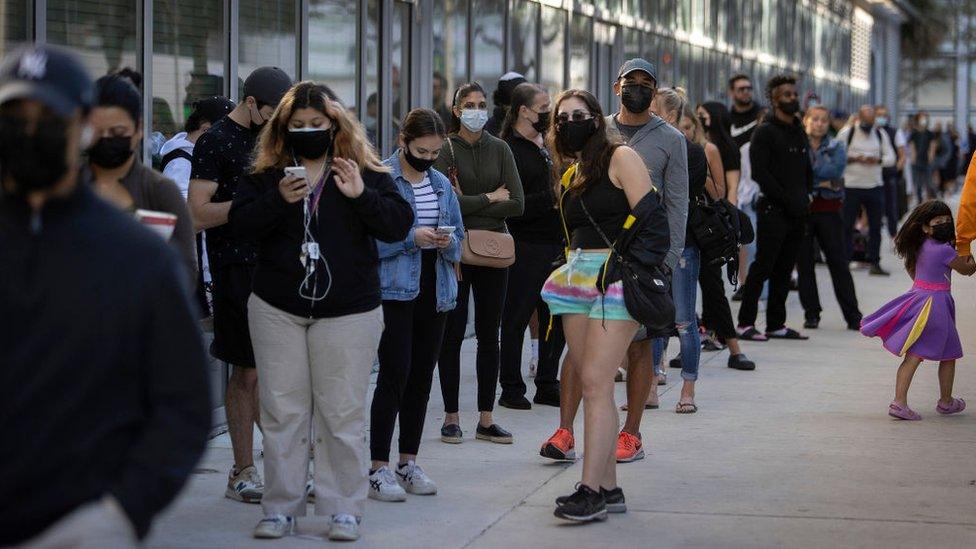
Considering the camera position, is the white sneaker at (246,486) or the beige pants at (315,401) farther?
the white sneaker at (246,486)

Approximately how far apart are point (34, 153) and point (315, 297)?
3196 millimetres

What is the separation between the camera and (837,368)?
37.3 feet

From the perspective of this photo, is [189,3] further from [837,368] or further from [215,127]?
[837,368]

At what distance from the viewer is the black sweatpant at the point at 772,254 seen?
1251 centimetres

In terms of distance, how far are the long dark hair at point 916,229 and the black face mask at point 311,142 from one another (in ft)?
14.7

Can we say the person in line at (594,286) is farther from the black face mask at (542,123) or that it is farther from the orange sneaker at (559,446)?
the black face mask at (542,123)

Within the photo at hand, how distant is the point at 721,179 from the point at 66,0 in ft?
14.4

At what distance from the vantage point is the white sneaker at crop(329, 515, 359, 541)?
6000 millimetres

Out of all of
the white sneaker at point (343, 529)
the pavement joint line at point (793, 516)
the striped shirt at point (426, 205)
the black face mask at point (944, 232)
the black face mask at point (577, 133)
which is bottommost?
the pavement joint line at point (793, 516)

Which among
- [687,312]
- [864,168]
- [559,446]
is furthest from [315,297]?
[864,168]

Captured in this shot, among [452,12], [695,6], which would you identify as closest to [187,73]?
[452,12]

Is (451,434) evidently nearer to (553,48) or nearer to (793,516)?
(793,516)

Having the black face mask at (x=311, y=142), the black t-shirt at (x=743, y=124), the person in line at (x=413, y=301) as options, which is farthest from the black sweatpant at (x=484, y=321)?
the black t-shirt at (x=743, y=124)

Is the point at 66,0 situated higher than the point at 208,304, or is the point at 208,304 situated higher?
the point at 66,0
